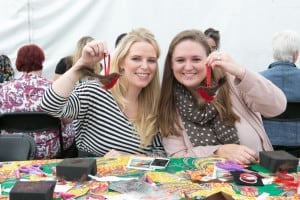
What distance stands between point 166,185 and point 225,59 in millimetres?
596

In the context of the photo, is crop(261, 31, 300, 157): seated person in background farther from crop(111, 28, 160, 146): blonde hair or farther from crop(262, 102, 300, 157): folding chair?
→ crop(111, 28, 160, 146): blonde hair

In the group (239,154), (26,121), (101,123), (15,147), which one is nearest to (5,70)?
(26,121)

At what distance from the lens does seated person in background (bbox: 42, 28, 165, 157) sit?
1710 millimetres

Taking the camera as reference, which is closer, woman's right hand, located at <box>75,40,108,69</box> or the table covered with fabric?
the table covered with fabric

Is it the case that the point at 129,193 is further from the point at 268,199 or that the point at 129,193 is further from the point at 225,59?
the point at 225,59

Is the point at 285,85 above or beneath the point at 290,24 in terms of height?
beneath

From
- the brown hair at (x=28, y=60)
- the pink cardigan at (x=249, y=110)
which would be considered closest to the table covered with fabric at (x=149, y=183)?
the pink cardigan at (x=249, y=110)

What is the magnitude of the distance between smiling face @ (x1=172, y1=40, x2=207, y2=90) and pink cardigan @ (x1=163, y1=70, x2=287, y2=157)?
0.51 feet

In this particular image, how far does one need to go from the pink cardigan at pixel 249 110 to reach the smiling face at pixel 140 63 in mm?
279

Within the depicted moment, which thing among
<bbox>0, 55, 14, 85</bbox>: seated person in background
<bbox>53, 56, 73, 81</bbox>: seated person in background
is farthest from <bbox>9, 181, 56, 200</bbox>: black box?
<bbox>0, 55, 14, 85</bbox>: seated person in background

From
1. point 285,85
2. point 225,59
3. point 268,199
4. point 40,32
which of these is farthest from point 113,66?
point 40,32

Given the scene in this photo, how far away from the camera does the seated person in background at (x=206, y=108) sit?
1635mm

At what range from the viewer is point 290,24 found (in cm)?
425

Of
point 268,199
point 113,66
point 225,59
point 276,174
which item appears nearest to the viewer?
point 268,199
